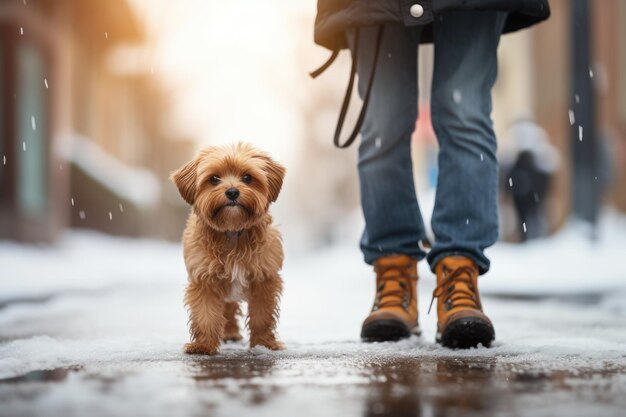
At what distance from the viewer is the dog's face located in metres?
3.60

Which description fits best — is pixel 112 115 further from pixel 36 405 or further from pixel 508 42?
pixel 36 405

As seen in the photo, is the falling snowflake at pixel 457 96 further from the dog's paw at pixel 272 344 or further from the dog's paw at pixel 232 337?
the dog's paw at pixel 232 337

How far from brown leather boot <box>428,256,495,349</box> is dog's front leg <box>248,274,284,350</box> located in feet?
2.24

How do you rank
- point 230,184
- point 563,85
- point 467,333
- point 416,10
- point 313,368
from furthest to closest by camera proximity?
point 563,85 → point 416,10 → point 230,184 → point 467,333 → point 313,368

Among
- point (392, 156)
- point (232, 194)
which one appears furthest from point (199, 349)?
point (392, 156)

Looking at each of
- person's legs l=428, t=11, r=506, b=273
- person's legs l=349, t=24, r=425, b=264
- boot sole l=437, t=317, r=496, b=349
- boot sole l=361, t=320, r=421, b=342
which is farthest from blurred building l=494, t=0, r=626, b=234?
boot sole l=437, t=317, r=496, b=349

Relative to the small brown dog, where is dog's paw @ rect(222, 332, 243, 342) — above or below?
below

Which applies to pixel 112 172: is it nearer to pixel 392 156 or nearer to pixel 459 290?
pixel 392 156

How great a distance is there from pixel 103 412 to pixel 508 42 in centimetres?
2734

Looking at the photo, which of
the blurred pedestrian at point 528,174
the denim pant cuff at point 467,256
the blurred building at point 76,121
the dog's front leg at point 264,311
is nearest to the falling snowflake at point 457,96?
the denim pant cuff at point 467,256

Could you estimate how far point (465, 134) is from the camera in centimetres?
400

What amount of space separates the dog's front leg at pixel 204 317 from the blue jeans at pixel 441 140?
0.92 metres

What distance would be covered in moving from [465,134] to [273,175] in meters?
0.88

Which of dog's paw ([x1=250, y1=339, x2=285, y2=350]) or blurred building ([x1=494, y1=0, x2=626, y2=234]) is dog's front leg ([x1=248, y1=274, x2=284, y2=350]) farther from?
blurred building ([x1=494, y1=0, x2=626, y2=234])
